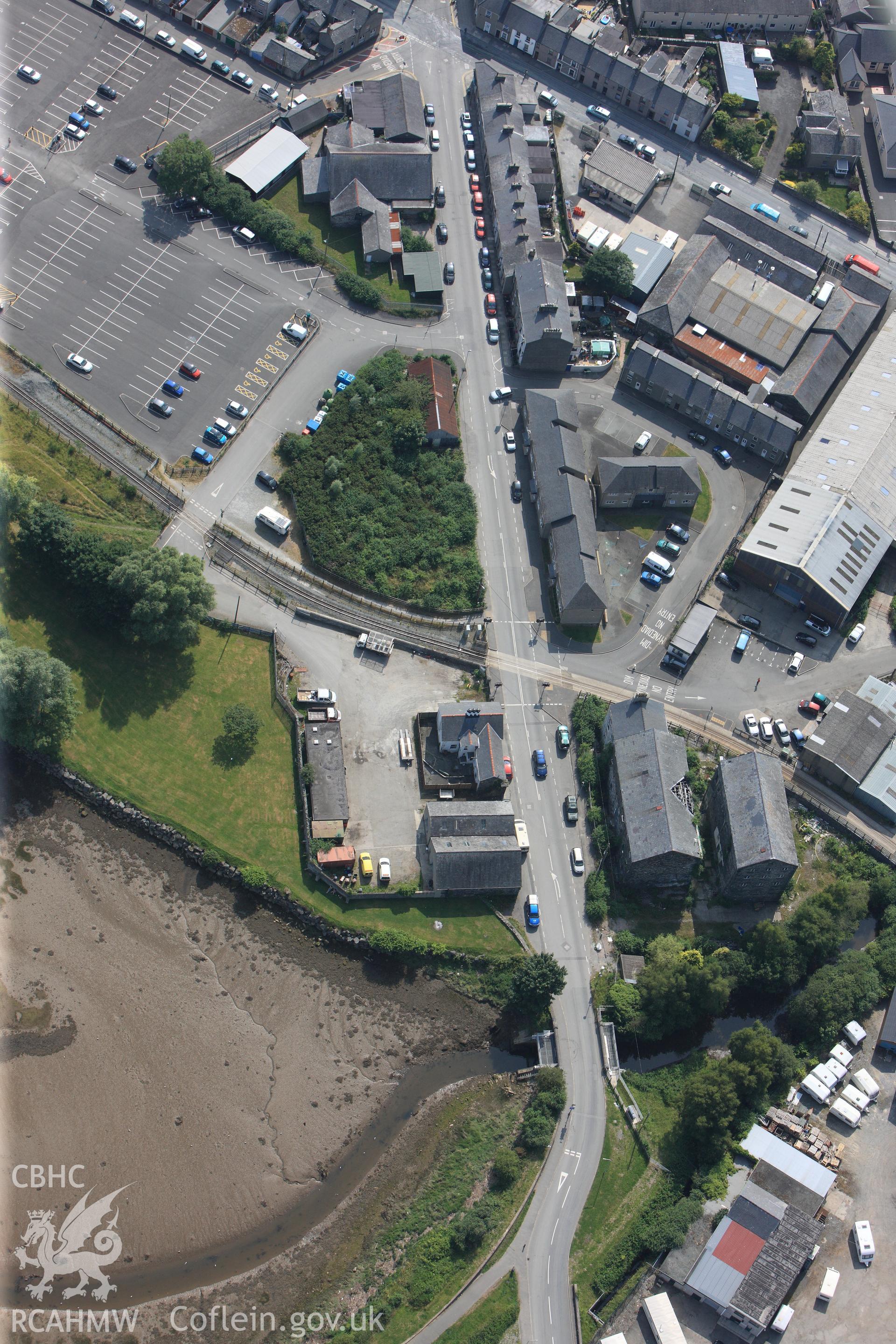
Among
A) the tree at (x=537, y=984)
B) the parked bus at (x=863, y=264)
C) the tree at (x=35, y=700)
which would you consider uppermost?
the parked bus at (x=863, y=264)

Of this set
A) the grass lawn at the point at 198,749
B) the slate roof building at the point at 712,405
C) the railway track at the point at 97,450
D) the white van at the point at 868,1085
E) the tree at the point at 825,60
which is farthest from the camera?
the tree at the point at 825,60

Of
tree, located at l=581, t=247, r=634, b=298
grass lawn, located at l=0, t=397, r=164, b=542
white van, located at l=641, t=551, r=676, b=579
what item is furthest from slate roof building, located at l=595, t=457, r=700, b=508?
grass lawn, located at l=0, t=397, r=164, b=542

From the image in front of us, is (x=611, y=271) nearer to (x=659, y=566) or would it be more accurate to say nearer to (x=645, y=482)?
(x=645, y=482)

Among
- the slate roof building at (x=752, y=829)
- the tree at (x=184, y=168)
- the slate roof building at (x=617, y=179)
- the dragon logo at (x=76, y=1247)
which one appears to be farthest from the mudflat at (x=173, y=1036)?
the slate roof building at (x=617, y=179)

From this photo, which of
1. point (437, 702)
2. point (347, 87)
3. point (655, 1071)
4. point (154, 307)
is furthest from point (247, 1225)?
point (347, 87)

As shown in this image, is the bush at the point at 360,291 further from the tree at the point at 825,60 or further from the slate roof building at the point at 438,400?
the tree at the point at 825,60

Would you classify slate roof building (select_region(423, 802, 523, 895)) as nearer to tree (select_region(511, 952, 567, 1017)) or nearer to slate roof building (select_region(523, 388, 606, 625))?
tree (select_region(511, 952, 567, 1017))
